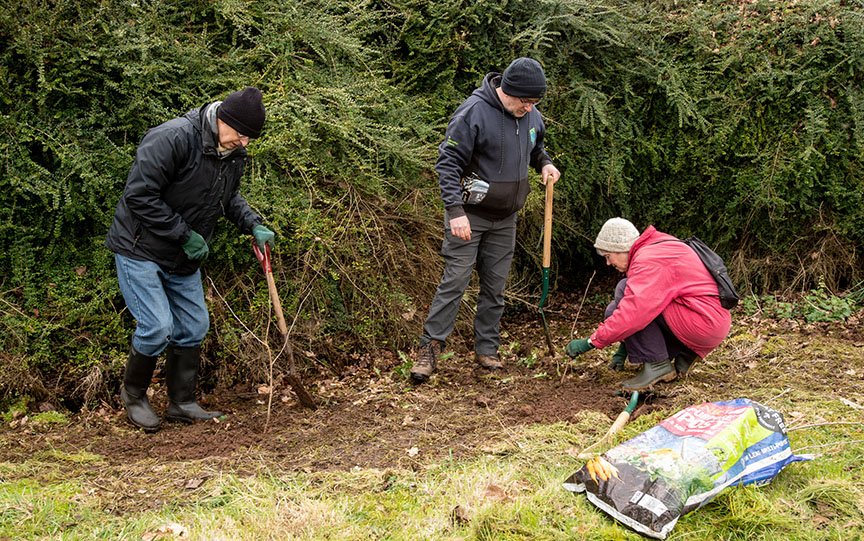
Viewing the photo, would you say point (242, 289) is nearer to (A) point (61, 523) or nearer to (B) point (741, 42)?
(A) point (61, 523)

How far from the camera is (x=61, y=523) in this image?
2.98m

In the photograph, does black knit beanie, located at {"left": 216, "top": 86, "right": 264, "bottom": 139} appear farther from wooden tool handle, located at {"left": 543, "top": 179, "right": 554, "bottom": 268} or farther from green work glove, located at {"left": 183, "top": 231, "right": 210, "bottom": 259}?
wooden tool handle, located at {"left": 543, "top": 179, "right": 554, "bottom": 268}

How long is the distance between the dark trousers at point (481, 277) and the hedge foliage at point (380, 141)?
2.47 ft

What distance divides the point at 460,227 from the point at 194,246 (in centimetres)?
172

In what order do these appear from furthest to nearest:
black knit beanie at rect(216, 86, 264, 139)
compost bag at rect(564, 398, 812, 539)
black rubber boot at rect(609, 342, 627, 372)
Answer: black rubber boot at rect(609, 342, 627, 372), black knit beanie at rect(216, 86, 264, 139), compost bag at rect(564, 398, 812, 539)

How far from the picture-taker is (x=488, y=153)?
4.72m

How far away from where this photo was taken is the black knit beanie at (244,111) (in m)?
3.75

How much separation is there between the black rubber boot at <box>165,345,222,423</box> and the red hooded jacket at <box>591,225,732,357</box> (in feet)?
8.54

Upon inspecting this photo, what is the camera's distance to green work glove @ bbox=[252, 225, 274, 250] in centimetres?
427

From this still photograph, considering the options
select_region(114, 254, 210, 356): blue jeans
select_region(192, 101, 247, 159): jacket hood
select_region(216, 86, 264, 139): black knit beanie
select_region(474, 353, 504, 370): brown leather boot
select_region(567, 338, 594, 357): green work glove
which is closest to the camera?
select_region(216, 86, 264, 139): black knit beanie

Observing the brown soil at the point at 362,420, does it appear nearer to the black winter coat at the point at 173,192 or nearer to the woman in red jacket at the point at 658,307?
the woman in red jacket at the point at 658,307

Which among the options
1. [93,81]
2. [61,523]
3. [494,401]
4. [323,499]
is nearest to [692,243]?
[494,401]

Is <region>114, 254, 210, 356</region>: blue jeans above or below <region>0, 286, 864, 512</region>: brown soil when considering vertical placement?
above

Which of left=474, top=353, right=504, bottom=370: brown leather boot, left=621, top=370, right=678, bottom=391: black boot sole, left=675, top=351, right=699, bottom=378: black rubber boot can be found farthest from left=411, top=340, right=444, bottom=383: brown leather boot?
left=675, top=351, right=699, bottom=378: black rubber boot
